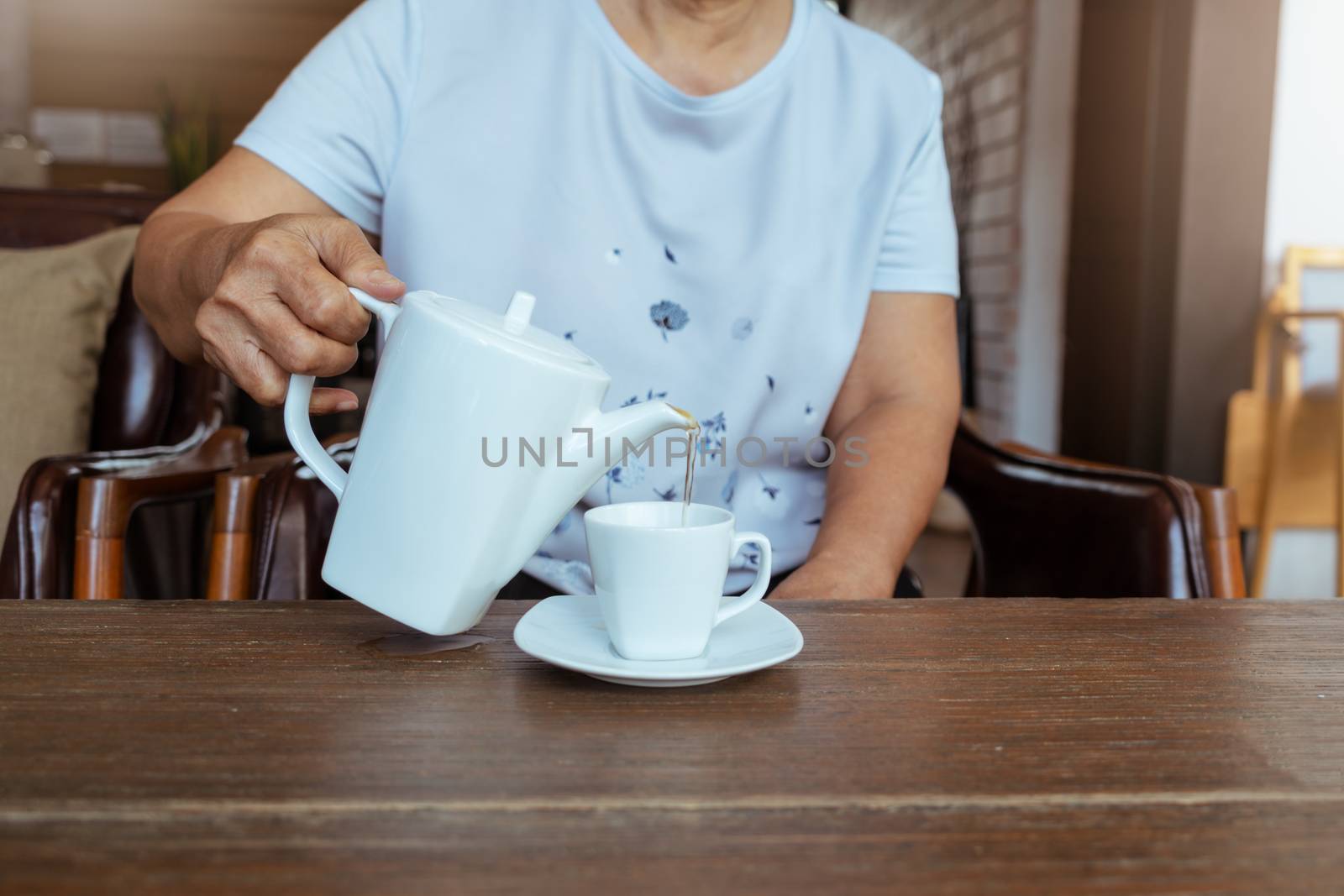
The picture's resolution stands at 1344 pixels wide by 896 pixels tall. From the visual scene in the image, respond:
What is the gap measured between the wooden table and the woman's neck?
0.61 meters

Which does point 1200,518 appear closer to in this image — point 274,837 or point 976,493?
point 976,493

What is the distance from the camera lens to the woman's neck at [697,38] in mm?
1001

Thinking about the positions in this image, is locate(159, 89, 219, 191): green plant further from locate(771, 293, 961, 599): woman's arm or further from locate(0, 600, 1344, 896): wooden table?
locate(0, 600, 1344, 896): wooden table

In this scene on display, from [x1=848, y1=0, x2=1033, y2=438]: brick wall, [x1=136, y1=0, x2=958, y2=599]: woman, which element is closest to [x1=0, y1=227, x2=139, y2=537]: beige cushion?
[x1=136, y1=0, x2=958, y2=599]: woman

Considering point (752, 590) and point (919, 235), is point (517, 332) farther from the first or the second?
point (919, 235)

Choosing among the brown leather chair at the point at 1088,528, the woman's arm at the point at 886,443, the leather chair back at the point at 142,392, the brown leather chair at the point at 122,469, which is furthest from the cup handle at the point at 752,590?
the leather chair back at the point at 142,392

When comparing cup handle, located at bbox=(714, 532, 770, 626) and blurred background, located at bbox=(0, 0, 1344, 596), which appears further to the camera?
blurred background, located at bbox=(0, 0, 1344, 596)

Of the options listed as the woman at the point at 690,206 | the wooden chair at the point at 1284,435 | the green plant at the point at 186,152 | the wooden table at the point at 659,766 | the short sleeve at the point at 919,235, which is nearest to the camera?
the wooden table at the point at 659,766

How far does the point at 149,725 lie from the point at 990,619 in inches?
17.2

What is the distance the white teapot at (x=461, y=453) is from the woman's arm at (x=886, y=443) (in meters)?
0.33

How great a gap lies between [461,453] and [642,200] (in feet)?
A: 1.79

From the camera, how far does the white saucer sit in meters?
0.50

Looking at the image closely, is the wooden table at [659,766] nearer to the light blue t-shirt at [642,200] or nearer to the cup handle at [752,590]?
the cup handle at [752,590]

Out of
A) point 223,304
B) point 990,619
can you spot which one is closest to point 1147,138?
point 990,619
